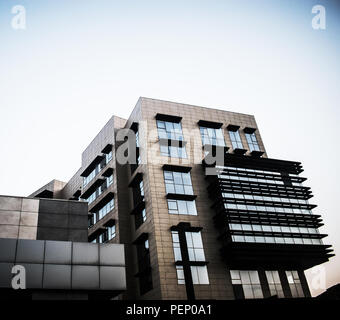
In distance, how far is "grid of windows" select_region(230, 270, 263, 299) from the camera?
33.2 meters

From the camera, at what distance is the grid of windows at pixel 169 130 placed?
4086cm

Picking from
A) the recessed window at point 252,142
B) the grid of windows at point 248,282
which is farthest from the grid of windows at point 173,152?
the grid of windows at point 248,282

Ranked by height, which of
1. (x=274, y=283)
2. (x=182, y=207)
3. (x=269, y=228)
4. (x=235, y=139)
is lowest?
(x=274, y=283)

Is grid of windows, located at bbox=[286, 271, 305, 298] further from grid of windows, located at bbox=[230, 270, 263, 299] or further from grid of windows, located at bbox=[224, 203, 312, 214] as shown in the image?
grid of windows, located at bbox=[224, 203, 312, 214]

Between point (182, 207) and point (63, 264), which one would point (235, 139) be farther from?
point (63, 264)

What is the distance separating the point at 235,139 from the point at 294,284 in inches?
774

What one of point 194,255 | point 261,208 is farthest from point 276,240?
point 194,255

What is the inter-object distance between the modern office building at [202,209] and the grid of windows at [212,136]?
172 mm

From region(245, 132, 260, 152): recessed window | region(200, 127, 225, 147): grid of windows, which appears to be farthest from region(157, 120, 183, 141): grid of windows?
region(245, 132, 260, 152): recessed window

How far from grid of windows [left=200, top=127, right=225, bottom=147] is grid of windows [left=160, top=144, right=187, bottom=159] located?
3622 millimetres

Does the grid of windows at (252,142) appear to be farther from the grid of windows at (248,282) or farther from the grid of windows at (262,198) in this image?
the grid of windows at (248,282)

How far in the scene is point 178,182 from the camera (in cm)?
3778

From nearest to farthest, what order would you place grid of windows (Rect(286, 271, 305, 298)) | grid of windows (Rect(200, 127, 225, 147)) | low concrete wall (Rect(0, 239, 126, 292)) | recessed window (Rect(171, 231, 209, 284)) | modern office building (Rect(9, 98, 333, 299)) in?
low concrete wall (Rect(0, 239, 126, 292))
recessed window (Rect(171, 231, 209, 284))
modern office building (Rect(9, 98, 333, 299))
grid of windows (Rect(286, 271, 305, 298))
grid of windows (Rect(200, 127, 225, 147))
